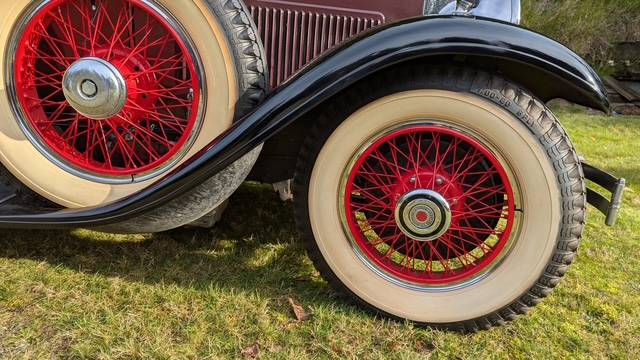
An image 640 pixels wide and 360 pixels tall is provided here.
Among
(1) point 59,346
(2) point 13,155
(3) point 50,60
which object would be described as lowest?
(1) point 59,346

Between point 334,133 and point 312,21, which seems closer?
point 334,133

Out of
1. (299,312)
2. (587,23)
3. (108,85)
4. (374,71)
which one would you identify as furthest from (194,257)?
(587,23)

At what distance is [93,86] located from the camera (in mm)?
1744

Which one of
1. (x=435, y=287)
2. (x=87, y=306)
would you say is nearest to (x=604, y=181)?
(x=435, y=287)

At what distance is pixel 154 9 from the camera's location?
5.67 ft

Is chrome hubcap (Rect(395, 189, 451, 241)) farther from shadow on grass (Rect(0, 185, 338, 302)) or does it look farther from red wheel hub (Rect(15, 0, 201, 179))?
red wheel hub (Rect(15, 0, 201, 179))

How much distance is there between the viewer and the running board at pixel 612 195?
171cm

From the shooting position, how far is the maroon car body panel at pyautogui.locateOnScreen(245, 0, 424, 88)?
6.44 feet

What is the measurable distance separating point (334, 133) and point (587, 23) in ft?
21.5

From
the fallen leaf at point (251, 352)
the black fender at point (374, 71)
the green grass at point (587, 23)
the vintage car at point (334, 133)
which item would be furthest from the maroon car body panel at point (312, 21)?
the green grass at point (587, 23)

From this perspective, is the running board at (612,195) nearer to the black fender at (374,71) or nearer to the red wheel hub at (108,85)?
the black fender at (374,71)

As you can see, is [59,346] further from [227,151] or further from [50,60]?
[50,60]

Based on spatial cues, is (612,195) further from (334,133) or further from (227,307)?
(227,307)

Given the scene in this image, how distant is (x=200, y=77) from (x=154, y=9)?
0.28 meters
